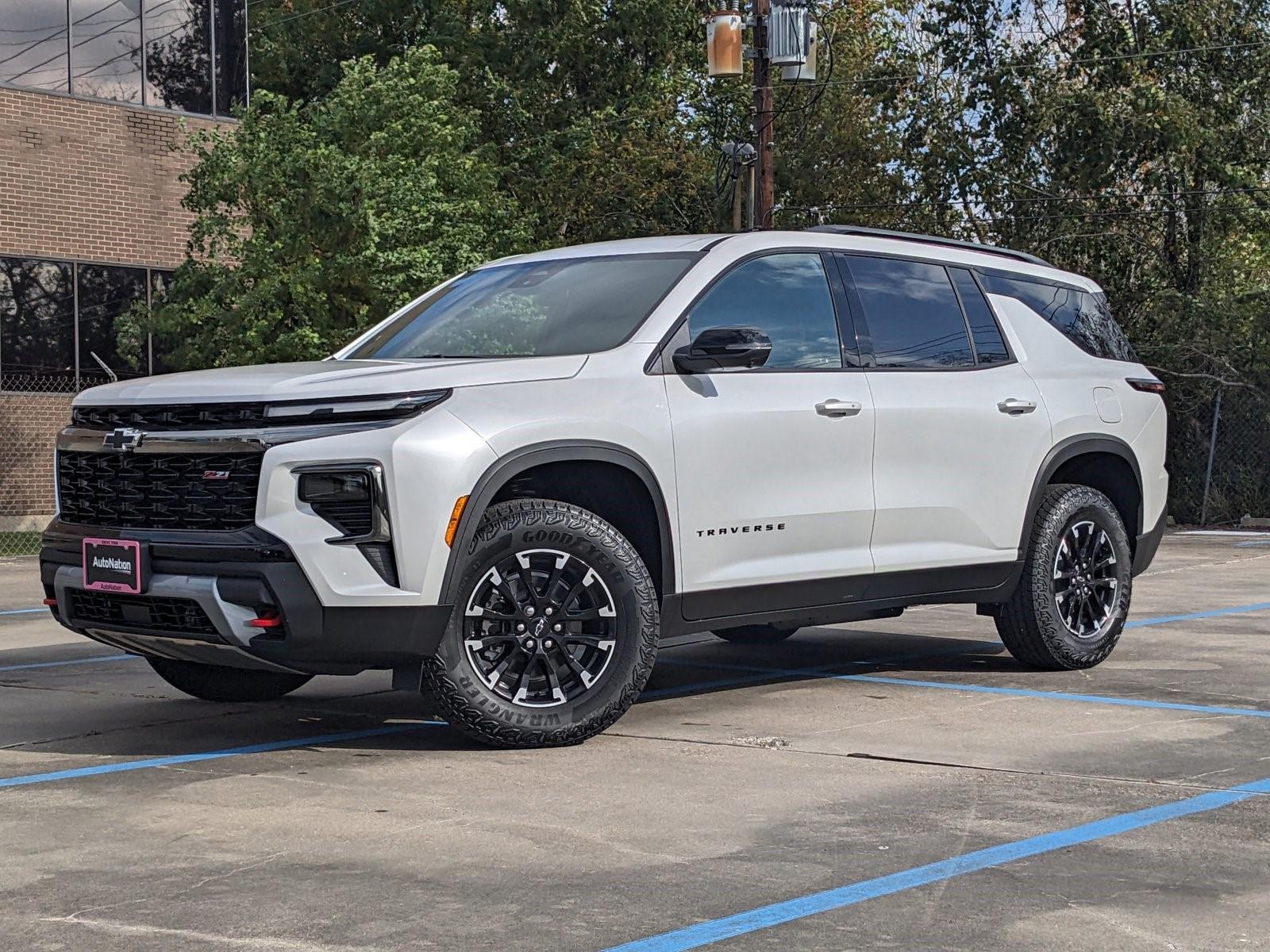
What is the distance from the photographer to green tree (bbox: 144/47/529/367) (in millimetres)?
20875

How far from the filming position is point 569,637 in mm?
6988

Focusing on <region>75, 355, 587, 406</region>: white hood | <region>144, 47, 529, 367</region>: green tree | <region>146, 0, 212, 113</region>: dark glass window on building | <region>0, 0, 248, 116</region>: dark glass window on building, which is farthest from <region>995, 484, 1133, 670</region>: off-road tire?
<region>146, 0, 212, 113</region>: dark glass window on building

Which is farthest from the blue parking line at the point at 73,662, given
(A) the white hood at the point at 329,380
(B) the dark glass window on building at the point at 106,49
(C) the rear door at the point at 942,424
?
(B) the dark glass window on building at the point at 106,49

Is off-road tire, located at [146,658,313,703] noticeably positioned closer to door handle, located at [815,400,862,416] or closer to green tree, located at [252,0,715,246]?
door handle, located at [815,400,862,416]

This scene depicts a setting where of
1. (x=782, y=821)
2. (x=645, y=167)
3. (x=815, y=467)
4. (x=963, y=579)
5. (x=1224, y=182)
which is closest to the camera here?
(x=782, y=821)

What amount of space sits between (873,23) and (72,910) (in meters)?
34.8

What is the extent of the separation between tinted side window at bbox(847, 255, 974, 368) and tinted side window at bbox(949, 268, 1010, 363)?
0.07 m

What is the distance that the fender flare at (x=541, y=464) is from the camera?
664 cm

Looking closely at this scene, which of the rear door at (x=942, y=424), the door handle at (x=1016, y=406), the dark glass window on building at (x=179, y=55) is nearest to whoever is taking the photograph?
the rear door at (x=942, y=424)

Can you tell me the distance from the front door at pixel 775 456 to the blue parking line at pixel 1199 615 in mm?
3837

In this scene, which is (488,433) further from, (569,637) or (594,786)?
(594,786)

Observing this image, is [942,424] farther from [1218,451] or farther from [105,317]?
[105,317]

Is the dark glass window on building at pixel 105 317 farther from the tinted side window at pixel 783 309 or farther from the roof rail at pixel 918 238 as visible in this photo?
the tinted side window at pixel 783 309

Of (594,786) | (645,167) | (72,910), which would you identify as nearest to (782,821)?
(594,786)
